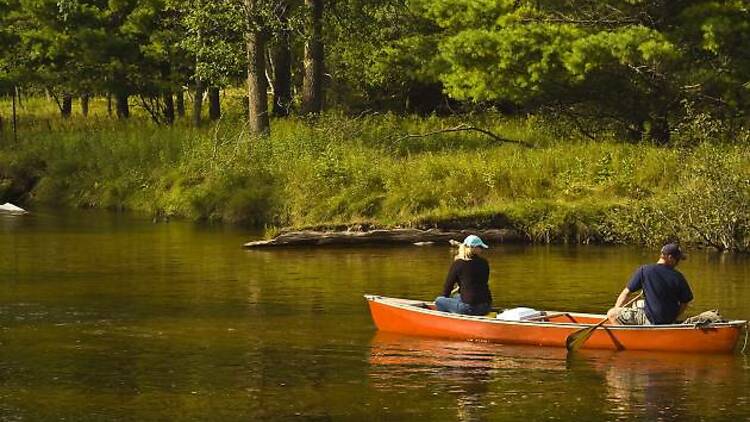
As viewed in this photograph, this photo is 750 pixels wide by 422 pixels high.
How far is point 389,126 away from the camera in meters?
38.9

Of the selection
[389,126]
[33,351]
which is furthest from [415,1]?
[33,351]

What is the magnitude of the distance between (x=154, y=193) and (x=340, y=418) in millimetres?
25582

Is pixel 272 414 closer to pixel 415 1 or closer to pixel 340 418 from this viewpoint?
pixel 340 418

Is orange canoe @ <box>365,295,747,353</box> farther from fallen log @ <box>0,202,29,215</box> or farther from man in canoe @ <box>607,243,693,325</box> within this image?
fallen log @ <box>0,202,29,215</box>

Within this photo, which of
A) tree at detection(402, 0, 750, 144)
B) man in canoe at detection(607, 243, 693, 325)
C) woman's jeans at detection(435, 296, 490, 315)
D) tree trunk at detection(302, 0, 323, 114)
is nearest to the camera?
man in canoe at detection(607, 243, 693, 325)

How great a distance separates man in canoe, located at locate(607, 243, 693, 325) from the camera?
59.2ft

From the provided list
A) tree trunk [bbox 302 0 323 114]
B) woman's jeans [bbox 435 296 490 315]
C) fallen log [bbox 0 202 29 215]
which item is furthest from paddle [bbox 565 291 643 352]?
fallen log [bbox 0 202 29 215]

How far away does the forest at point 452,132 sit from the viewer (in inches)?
1201

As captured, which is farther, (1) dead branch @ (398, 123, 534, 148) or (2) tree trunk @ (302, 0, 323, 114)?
(2) tree trunk @ (302, 0, 323, 114)

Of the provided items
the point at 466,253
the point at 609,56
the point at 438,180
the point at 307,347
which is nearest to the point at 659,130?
the point at 609,56

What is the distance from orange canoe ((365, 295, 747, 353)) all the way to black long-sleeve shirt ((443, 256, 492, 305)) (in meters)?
0.41

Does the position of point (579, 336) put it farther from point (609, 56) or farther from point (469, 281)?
point (609, 56)

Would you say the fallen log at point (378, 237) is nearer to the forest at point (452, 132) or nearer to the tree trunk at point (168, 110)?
the forest at point (452, 132)

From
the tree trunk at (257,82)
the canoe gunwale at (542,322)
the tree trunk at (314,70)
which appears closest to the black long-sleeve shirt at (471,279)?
the canoe gunwale at (542,322)
